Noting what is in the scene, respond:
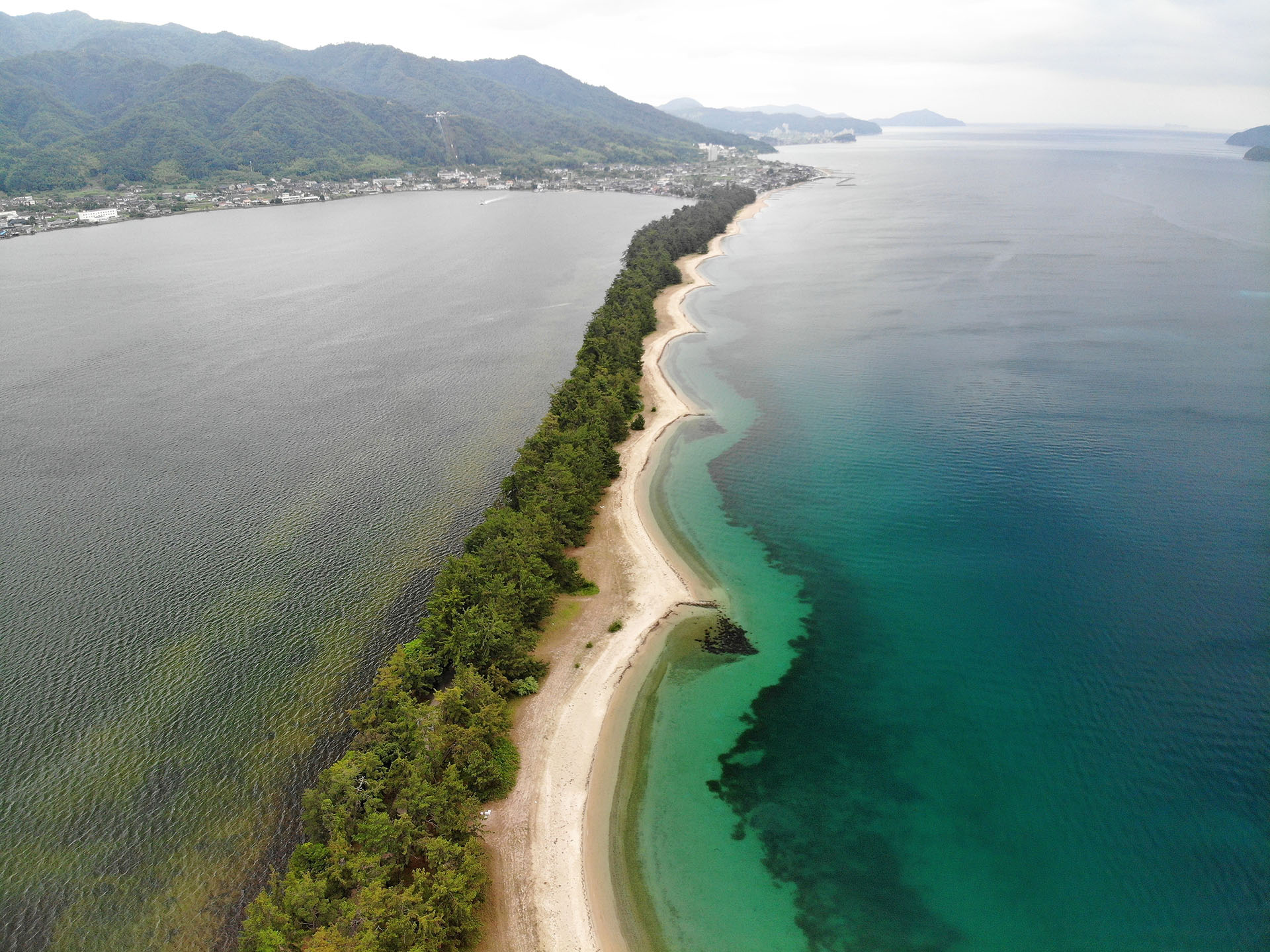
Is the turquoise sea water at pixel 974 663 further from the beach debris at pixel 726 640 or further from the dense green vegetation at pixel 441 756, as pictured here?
the dense green vegetation at pixel 441 756

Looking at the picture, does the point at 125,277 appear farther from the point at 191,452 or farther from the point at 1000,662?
the point at 1000,662

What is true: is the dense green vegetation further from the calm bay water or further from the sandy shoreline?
the calm bay water

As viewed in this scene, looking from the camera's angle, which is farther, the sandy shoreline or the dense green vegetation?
the sandy shoreline

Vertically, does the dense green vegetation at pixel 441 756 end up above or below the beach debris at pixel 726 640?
above

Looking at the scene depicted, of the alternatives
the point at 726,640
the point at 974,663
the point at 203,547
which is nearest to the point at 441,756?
the point at 726,640

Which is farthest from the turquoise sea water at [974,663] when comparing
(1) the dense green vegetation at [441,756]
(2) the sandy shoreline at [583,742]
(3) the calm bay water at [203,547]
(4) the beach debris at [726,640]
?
(3) the calm bay water at [203,547]

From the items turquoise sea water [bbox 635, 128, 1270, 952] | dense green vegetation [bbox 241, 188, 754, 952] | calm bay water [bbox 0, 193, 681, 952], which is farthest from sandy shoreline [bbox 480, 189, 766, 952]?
calm bay water [bbox 0, 193, 681, 952]

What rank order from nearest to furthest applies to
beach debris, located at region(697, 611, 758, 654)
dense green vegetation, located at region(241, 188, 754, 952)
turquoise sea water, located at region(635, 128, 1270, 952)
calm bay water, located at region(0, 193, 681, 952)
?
dense green vegetation, located at region(241, 188, 754, 952) < turquoise sea water, located at region(635, 128, 1270, 952) < calm bay water, located at region(0, 193, 681, 952) < beach debris, located at region(697, 611, 758, 654)
